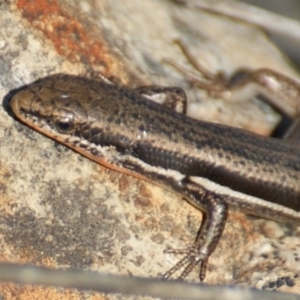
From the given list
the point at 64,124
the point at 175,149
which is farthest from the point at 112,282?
the point at 175,149

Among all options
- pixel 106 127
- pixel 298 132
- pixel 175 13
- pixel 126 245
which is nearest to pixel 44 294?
pixel 126 245

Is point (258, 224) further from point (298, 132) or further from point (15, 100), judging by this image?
point (15, 100)

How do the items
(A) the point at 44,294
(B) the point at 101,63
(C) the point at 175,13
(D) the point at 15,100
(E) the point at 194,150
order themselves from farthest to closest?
(C) the point at 175,13 → (B) the point at 101,63 → (E) the point at 194,150 → (D) the point at 15,100 → (A) the point at 44,294

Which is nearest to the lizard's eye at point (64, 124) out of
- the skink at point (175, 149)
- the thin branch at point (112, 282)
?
the skink at point (175, 149)

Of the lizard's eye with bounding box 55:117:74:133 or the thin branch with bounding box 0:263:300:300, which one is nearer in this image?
the thin branch with bounding box 0:263:300:300

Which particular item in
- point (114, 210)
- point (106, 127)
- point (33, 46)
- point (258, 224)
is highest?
point (33, 46)

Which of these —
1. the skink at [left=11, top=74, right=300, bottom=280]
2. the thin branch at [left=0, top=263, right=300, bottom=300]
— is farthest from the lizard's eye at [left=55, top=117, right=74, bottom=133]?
the thin branch at [left=0, top=263, right=300, bottom=300]

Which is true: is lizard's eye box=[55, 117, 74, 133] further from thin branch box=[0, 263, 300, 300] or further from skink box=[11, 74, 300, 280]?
thin branch box=[0, 263, 300, 300]
